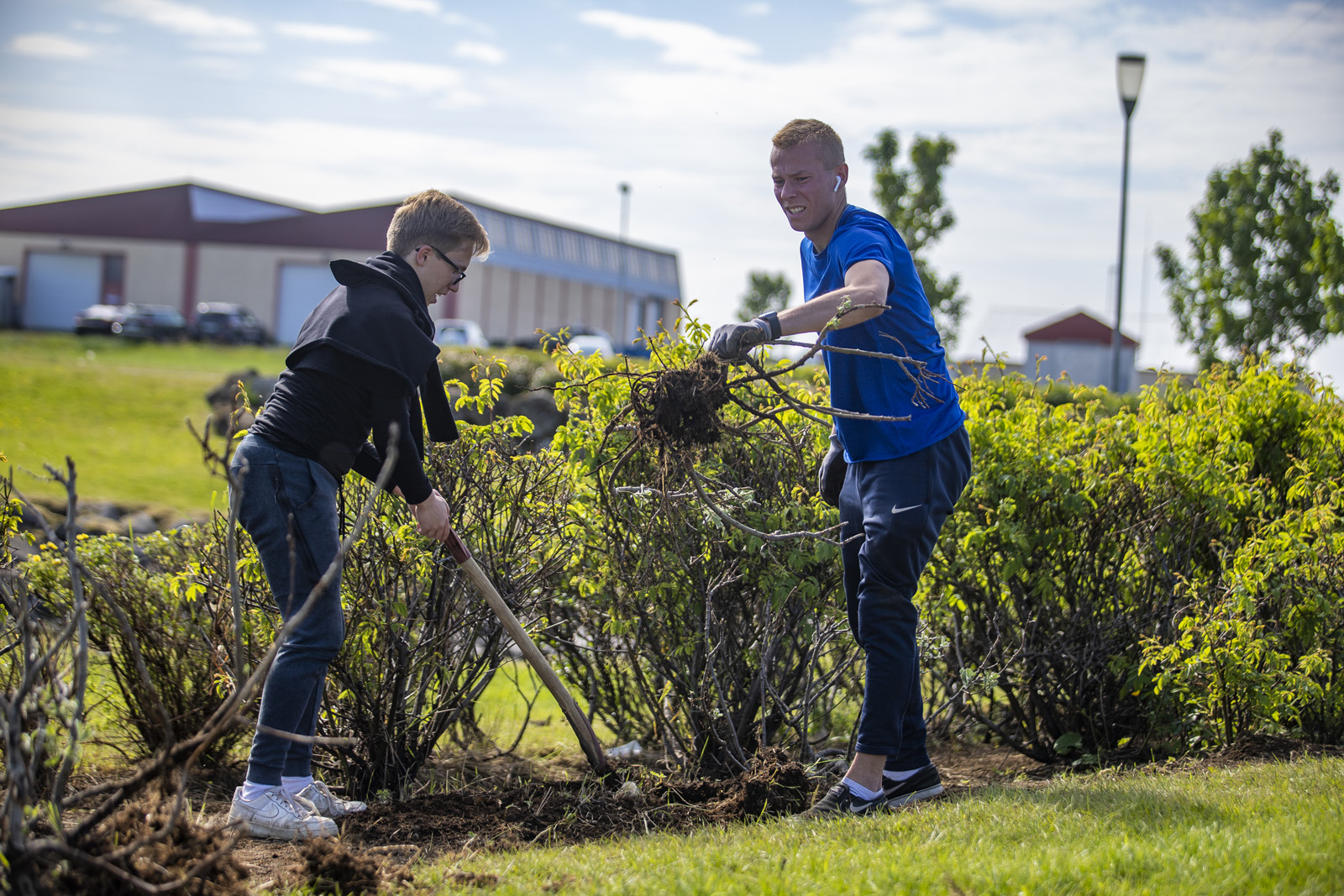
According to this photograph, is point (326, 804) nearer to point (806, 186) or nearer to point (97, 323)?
point (806, 186)

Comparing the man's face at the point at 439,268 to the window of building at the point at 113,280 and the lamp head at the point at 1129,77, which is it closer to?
the lamp head at the point at 1129,77

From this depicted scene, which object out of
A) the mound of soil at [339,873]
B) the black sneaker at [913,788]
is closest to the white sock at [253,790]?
the mound of soil at [339,873]

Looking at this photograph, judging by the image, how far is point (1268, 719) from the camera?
378 centimetres

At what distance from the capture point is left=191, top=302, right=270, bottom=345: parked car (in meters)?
33.3

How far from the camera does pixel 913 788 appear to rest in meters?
3.43

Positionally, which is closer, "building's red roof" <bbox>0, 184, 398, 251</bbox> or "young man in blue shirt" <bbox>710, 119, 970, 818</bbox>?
"young man in blue shirt" <bbox>710, 119, 970, 818</bbox>

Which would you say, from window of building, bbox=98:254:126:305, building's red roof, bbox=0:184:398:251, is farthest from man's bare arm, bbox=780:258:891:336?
window of building, bbox=98:254:126:305

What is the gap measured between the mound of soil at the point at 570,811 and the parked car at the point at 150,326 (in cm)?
3122

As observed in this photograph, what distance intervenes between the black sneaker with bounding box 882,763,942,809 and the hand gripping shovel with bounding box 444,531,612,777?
997mm

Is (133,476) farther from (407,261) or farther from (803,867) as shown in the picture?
(803,867)

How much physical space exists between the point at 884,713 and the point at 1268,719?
156 centimetres

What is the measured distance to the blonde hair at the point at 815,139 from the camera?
3.27 metres

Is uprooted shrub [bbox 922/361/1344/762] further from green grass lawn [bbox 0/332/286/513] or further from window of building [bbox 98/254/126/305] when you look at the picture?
window of building [bbox 98/254/126/305]

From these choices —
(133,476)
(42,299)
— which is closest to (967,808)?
(133,476)
